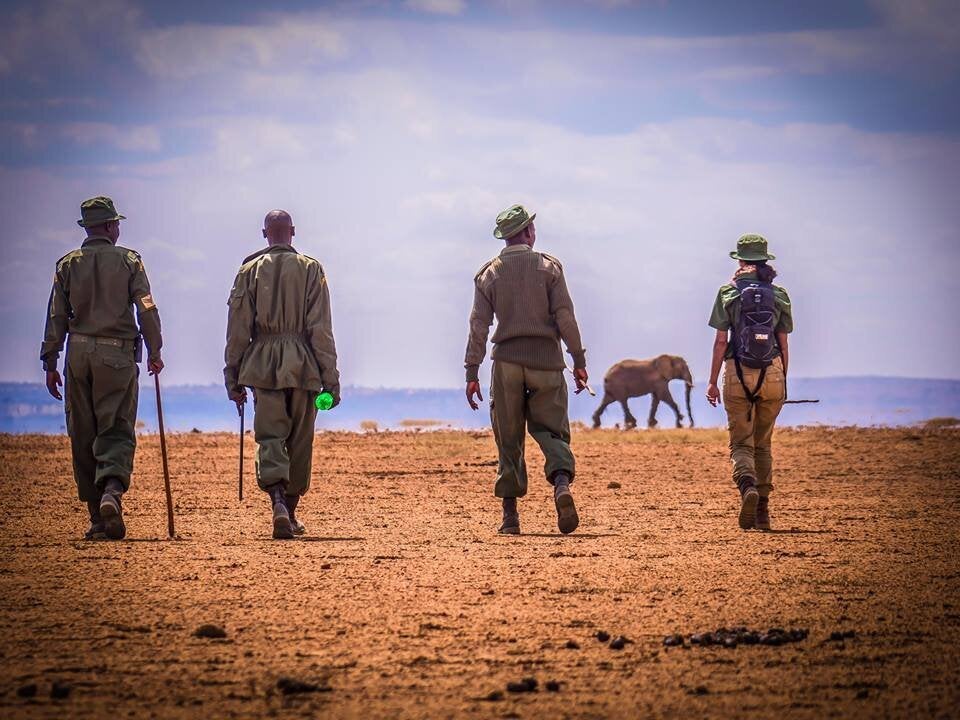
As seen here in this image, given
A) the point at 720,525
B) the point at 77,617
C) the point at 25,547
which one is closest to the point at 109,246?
the point at 25,547

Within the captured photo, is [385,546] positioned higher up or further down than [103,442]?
further down

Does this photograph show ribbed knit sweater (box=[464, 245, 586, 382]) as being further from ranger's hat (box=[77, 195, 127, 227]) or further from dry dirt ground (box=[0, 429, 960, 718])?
ranger's hat (box=[77, 195, 127, 227])

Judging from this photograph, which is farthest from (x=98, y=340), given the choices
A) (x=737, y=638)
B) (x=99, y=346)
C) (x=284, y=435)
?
(x=737, y=638)

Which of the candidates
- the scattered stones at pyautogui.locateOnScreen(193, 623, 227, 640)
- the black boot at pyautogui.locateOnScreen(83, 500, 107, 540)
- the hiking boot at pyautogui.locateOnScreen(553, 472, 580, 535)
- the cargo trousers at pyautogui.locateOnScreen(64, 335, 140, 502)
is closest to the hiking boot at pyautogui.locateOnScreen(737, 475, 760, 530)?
the hiking boot at pyautogui.locateOnScreen(553, 472, 580, 535)

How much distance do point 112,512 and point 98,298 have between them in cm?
160

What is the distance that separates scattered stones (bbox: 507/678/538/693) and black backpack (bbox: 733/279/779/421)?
20.0ft

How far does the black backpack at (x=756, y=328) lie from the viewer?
11.8 m

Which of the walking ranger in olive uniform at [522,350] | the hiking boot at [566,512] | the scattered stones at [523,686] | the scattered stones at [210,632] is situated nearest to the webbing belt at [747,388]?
the walking ranger in olive uniform at [522,350]

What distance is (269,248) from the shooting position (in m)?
11.5

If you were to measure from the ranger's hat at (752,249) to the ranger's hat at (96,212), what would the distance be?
4932mm

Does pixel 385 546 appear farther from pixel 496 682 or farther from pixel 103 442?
pixel 496 682

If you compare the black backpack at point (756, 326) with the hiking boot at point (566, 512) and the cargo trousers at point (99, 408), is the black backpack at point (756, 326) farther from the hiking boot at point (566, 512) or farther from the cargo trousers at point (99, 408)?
the cargo trousers at point (99, 408)

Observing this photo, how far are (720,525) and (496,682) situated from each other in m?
6.40

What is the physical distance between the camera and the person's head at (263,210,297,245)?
11531 millimetres
